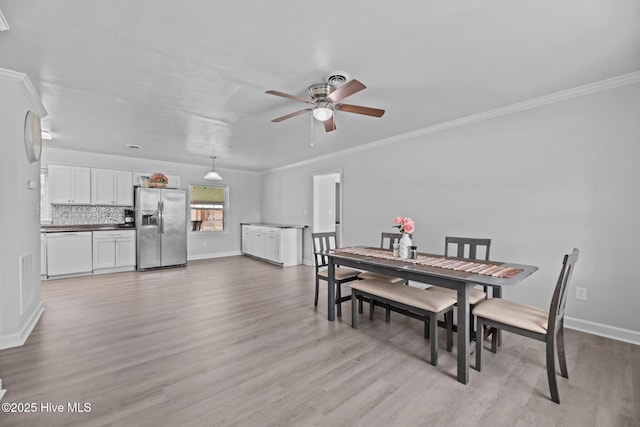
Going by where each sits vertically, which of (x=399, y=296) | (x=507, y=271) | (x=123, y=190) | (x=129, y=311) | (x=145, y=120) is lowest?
(x=129, y=311)

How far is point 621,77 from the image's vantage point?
2.51 meters

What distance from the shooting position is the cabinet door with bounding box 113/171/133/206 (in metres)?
5.79

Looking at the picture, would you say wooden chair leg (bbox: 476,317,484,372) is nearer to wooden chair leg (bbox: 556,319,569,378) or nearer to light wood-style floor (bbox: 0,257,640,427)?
light wood-style floor (bbox: 0,257,640,427)

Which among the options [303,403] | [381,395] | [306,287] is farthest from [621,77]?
[306,287]

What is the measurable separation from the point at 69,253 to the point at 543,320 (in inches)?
273

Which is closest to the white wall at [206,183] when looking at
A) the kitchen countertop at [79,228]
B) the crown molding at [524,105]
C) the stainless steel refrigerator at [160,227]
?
the stainless steel refrigerator at [160,227]

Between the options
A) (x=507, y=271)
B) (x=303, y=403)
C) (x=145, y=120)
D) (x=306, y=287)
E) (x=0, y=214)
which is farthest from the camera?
(x=306, y=287)

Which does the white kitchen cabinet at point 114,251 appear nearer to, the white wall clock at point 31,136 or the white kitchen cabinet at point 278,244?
the white kitchen cabinet at point 278,244

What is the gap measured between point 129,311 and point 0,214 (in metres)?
1.63

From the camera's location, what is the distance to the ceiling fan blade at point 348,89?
203 cm

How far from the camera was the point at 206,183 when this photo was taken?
282 inches

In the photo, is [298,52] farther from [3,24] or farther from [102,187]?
[102,187]

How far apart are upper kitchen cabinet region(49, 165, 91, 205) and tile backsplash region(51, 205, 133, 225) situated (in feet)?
0.80

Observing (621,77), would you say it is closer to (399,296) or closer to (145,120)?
(399,296)
